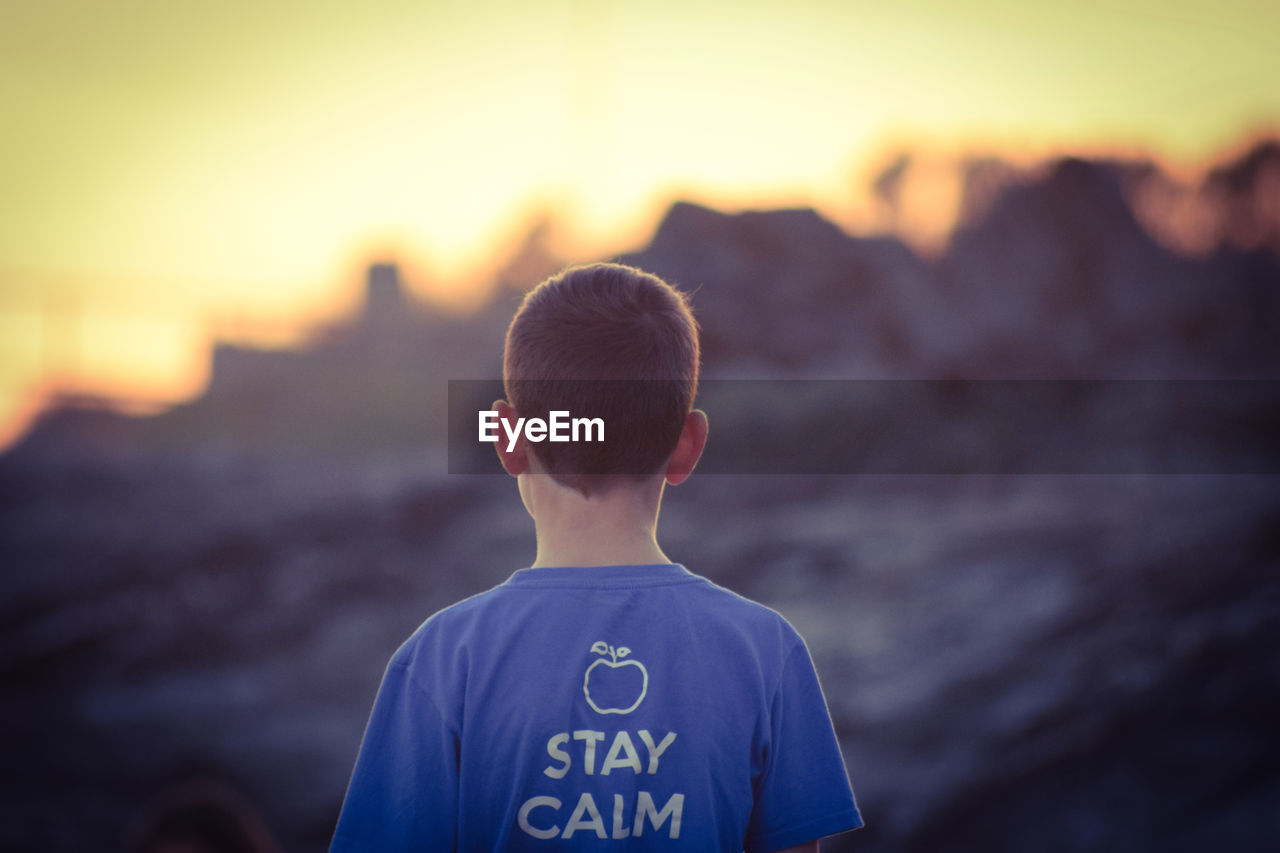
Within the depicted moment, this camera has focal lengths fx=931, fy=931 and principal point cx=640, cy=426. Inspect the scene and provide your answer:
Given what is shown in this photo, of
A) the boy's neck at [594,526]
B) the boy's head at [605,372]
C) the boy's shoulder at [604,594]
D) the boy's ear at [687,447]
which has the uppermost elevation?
the boy's head at [605,372]

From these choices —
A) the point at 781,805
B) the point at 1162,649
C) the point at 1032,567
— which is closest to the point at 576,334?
the point at 781,805

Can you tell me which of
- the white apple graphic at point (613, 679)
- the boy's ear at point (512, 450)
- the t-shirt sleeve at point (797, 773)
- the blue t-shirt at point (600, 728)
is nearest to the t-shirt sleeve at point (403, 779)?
the blue t-shirt at point (600, 728)

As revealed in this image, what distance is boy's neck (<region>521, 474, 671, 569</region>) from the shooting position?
1259 millimetres

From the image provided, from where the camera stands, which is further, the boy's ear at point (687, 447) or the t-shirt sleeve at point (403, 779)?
the boy's ear at point (687, 447)

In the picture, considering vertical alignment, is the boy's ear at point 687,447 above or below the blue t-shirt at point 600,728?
above

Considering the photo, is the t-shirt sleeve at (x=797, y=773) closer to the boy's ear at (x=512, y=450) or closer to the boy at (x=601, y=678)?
the boy at (x=601, y=678)

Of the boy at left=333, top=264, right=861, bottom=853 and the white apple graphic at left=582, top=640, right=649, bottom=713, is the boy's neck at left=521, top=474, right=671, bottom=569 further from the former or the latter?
the white apple graphic at left=582, top=640, right=649, bottom=713

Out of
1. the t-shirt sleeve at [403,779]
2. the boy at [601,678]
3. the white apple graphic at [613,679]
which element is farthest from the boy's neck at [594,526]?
the t-shirt sleeve at [403,779]

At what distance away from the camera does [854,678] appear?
367 inches

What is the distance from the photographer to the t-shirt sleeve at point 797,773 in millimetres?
1261

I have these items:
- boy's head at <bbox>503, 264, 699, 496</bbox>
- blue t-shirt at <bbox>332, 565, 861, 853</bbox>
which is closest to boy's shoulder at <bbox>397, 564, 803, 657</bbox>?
blue t-shirt at <bbox>332, 565, 861, 853</bbox>

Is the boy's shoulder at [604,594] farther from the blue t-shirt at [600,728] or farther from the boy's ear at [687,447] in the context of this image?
the boy's ear at [687,447]

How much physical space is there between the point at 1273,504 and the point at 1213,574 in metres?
3.49

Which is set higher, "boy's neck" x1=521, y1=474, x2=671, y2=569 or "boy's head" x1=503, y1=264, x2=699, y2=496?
"boy's head" x1=503, y1=264, x2=699, y2=496
